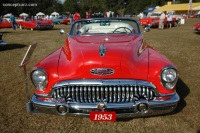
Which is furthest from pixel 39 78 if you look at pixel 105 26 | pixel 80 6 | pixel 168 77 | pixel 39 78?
pixel 80 6

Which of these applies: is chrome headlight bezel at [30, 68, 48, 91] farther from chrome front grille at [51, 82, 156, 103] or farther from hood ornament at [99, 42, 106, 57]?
hood ornament at [99, 42, 106, 57]

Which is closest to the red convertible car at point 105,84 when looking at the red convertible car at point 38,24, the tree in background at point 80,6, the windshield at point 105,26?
the windshield at point 105,26

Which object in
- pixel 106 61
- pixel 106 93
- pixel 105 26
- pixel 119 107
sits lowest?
pixel 119 107

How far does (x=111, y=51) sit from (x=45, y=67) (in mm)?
1042

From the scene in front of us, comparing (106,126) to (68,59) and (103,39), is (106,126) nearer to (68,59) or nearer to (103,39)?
(68,59)

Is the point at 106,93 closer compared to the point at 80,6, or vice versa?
the point at 106,93

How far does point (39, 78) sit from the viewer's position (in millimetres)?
3150

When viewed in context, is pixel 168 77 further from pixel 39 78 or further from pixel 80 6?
pixel 80 6

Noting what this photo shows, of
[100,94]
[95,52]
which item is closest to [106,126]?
[100,94]

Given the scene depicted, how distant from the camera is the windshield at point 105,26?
487cm

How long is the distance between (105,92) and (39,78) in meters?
1.03

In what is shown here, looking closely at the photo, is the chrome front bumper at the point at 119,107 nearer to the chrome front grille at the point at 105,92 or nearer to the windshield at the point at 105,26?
the chrome front grille at the point at 105,92

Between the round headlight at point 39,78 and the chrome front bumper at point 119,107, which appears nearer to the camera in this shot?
the chrome front bumper at point 119,107

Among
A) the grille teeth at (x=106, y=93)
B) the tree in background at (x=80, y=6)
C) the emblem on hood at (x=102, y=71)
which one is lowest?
the grille teeth at (x=106, y=93)
